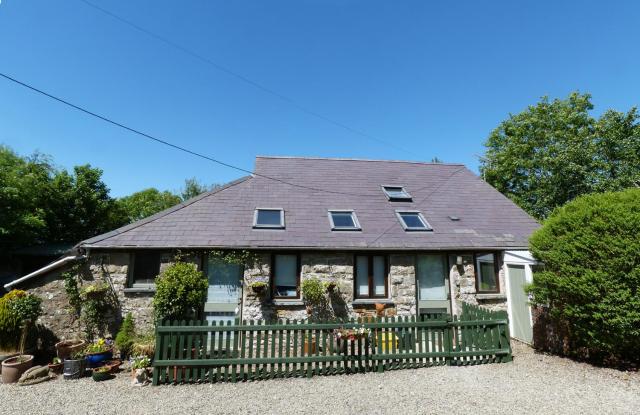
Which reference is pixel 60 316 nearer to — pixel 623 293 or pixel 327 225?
pixel 327 225

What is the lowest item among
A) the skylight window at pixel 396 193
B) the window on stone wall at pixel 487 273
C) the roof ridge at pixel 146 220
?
the window on stone wall at pixel 487 273

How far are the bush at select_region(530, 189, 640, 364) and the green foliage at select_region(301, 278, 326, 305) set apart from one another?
5700 mm

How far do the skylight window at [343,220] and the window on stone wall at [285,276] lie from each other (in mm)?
1815

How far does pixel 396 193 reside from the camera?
13.2 meters

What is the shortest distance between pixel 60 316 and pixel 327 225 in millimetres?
8088

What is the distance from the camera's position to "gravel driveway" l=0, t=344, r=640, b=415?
5.13 metres

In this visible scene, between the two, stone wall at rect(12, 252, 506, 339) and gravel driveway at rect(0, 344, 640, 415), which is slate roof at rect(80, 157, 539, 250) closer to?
stone wall at rect(12, 252, 506, 339)

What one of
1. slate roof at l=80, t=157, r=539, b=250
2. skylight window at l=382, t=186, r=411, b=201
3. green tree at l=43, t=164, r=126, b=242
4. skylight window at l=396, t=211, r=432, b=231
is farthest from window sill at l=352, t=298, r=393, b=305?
green tree at l=43, t=164, r=126, b=242

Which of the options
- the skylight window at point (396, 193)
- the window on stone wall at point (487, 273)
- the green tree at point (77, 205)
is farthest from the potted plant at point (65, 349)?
A: the green tree at point (77, 205)

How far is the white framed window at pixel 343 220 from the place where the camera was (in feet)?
34.8

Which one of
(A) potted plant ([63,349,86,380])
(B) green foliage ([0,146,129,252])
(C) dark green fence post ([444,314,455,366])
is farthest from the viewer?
(B) green foliage ([0,146,129,252])

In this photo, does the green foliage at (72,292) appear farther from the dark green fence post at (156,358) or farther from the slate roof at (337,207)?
the dark green fence post at (156,358)

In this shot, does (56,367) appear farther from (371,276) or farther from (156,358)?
(371,276)

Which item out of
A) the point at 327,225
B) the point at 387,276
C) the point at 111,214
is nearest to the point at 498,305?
the point at 387,276
